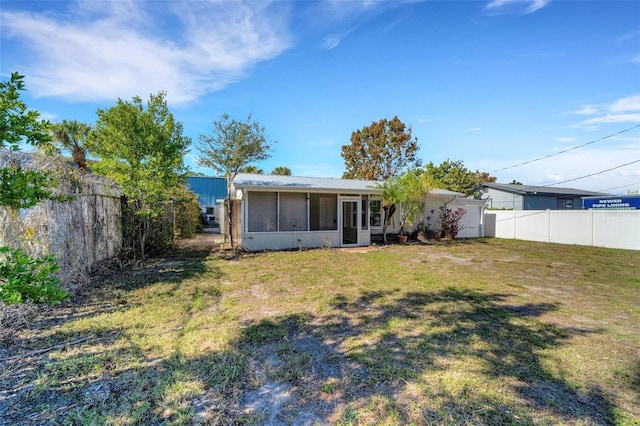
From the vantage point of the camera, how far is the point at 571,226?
1413 cm

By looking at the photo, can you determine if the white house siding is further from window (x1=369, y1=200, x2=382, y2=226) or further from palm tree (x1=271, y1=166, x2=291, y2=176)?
palm tree (x1=271, y1=166, x2=291, y2=176)

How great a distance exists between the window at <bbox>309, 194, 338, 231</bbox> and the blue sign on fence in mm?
20794

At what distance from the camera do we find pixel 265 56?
9.11 meters

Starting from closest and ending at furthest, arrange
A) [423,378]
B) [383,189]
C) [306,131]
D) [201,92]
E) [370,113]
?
[423,378] < [201,92] < [383,189] < [306,131] < [370,113]

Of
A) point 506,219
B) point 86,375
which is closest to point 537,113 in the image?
point 506,219

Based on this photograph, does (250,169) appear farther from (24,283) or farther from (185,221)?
(24,283)

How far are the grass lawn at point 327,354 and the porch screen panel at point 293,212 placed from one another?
5.49 m

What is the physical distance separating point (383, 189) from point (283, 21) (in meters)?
7.58

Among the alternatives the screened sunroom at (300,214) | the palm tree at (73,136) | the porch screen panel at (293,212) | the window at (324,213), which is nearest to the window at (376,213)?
the screened sunroom at (300,214)

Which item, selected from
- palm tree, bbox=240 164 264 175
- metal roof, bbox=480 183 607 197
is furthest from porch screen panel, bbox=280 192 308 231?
metal roof, bbox=480 183 607 197

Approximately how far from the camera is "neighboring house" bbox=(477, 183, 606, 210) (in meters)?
22.7

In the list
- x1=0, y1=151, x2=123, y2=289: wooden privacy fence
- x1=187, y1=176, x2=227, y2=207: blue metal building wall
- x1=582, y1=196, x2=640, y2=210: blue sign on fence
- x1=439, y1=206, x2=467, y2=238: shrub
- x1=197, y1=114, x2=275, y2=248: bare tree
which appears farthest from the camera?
x1=187, y1=176, x2=227, y2=207: blue metal building wall

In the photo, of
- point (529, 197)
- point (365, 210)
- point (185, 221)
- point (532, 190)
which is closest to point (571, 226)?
point (532, 190)

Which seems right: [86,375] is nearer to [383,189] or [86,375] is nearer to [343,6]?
[343,6]
